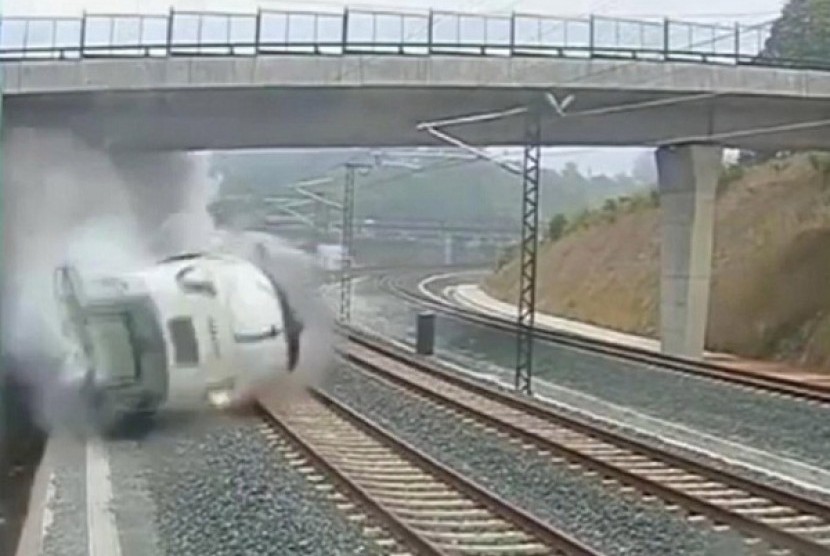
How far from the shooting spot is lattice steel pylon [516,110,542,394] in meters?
16.9

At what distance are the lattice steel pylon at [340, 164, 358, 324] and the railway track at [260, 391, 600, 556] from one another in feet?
2.34

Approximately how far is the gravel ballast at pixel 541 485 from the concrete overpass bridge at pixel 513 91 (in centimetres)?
303

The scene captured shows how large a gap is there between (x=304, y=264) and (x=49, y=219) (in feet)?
5.13

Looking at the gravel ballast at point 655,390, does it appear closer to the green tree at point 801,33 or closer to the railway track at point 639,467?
the railway track at point 639,467

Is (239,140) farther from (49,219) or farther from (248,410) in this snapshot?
(49,219)

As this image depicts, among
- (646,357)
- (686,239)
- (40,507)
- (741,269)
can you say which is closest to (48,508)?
(40,507)

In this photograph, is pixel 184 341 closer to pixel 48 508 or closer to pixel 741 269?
pixel 48 508

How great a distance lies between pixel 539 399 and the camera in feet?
54.0

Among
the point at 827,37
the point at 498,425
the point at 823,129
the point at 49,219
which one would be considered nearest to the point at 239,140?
the point at 498,425

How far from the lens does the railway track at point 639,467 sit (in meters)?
8.64

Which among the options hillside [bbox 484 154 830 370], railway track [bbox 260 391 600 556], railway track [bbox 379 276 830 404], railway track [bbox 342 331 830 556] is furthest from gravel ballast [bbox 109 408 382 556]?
hillside [bbox 484 154 830 370]

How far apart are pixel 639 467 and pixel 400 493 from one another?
254 cm

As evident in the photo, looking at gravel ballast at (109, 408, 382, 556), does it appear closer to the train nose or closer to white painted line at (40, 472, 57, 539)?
white painted line at (40, 472, 57, 539)

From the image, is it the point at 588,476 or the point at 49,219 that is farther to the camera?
the point at 588,476
